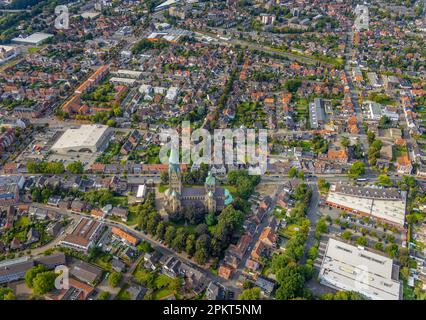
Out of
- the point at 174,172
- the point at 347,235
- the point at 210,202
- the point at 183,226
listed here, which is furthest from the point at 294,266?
the point at 174,172

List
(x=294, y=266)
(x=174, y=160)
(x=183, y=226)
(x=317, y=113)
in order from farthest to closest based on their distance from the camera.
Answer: (x=317, y=113) → (x=183, y=226) → (x=174, y=160) → (x=294, y=266)

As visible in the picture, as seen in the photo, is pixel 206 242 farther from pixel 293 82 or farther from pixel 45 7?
pixel 45 7

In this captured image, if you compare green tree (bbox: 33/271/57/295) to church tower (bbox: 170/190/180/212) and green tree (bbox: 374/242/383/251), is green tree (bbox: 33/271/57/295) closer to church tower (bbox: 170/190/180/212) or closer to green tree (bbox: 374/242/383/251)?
church tower (bbox: 170/190/180/212)

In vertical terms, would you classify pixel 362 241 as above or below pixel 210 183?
below

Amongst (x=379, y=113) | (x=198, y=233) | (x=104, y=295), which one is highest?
(x=198, y=233)

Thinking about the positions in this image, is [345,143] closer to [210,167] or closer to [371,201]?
[371,201]

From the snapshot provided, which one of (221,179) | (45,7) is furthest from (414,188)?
(45,7)
